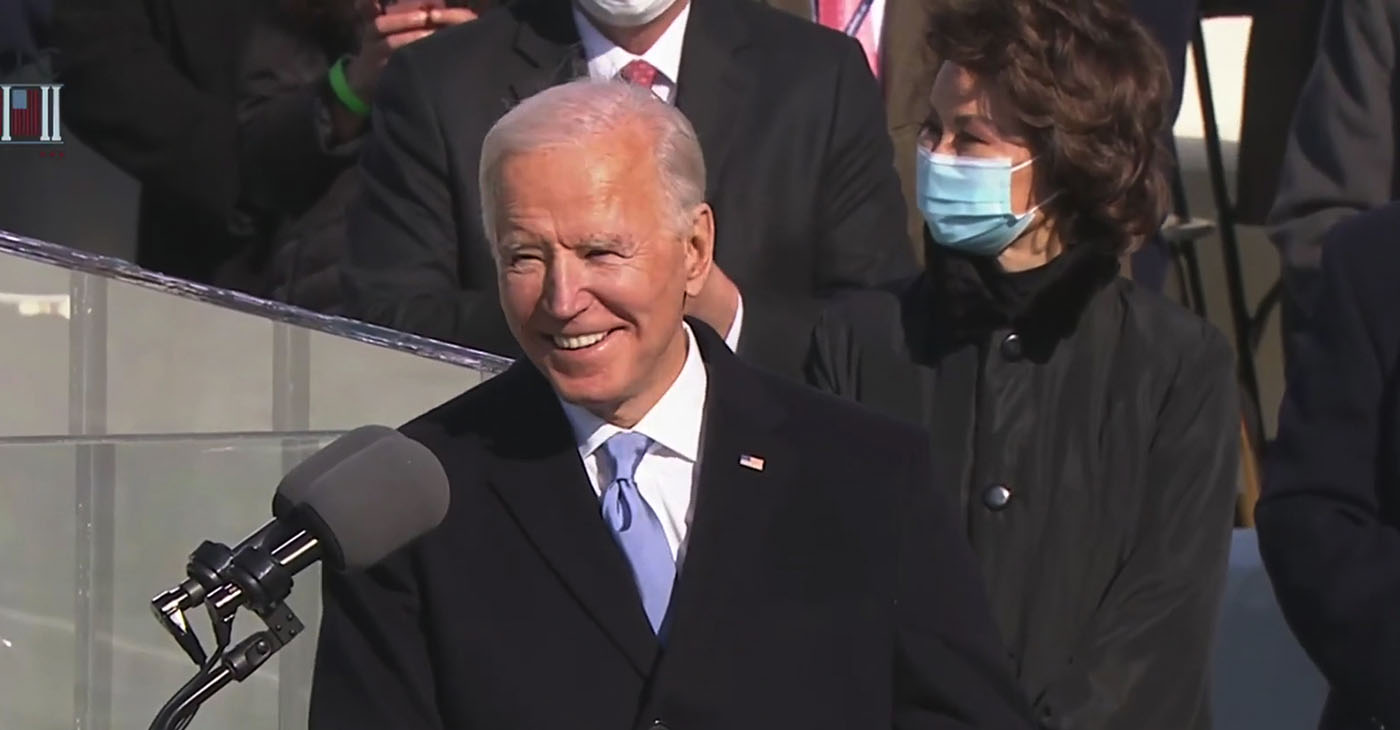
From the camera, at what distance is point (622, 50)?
194 inches

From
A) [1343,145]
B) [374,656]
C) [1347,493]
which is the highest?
[1343,145]

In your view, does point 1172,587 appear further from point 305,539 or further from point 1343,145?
point 305,539

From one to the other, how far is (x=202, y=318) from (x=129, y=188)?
4.19 ft

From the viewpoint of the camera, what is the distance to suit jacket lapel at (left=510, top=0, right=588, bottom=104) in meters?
4.86

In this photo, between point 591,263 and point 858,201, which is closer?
point 591,263

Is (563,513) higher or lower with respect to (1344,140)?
lower

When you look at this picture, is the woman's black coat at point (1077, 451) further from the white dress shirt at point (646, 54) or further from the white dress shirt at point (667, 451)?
the white dress shirt at point (667, 451)

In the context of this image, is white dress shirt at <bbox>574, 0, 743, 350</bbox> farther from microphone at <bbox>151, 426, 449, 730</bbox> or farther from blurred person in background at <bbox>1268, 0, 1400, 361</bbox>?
microphone at <bbox>151, 426, 449, 730</bbox>

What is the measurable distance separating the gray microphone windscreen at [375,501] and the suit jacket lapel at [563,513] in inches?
15.1

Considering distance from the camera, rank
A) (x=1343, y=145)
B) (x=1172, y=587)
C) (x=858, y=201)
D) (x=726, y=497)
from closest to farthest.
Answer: (x=726, y=497) → (x=1172, y=587) → (x=858, y=201) → (x=1343, y=145)

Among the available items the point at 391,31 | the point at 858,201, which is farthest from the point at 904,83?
the point at 391,31

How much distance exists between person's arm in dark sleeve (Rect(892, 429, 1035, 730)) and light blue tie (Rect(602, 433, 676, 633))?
0.29 meters

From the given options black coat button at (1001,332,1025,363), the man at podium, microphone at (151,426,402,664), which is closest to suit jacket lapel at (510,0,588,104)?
black coat button at (1001,332,1025,363)

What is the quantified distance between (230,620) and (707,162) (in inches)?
93.3
